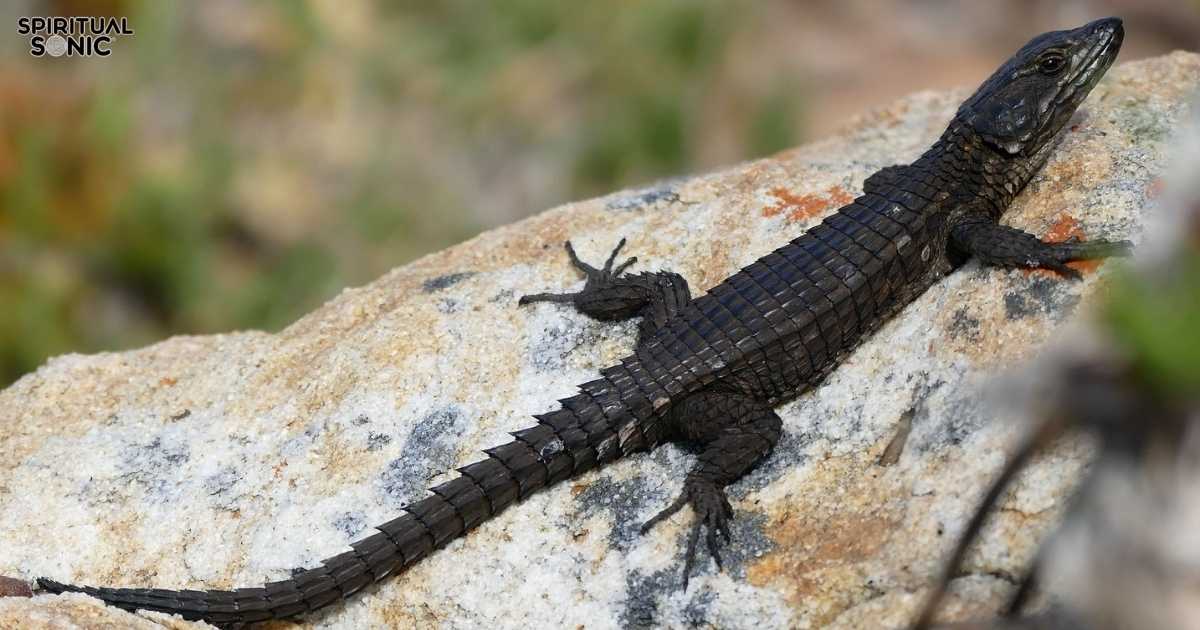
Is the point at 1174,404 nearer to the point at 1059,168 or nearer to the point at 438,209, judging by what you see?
the point at 1059,168

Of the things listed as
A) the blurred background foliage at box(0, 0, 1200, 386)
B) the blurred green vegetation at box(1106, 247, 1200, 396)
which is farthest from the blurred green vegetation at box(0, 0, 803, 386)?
the blurred green vegetation at box(1106, 247, 1200, 396)

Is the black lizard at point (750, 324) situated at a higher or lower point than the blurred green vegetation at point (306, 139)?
lower

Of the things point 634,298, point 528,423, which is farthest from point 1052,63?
point 528,423

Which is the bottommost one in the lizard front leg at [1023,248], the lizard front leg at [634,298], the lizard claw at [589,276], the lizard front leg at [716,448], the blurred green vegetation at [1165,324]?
the blurred green vegetation at [1165,324]

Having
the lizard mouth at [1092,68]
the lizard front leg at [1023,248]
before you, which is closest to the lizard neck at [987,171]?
the lizard mouth at [1092,68]

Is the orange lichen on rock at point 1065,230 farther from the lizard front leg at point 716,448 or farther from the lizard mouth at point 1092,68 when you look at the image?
the lizard front leg at point 716,448

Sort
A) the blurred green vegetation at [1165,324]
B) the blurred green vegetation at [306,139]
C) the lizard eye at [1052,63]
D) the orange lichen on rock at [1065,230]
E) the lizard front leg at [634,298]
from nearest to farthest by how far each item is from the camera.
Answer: the blurred green vegetation at [1165,324]
the orange lichen on rock at [1065,230]
the lizard front leg at [634,298]
the lizard eye at [1052,63]
the blurred green vegetation at [306,139]

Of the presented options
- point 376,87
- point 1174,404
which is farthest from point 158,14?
point 1174,404

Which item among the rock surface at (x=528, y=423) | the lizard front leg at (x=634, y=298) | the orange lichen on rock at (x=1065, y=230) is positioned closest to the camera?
the rock surface at (x=528, y=423)
